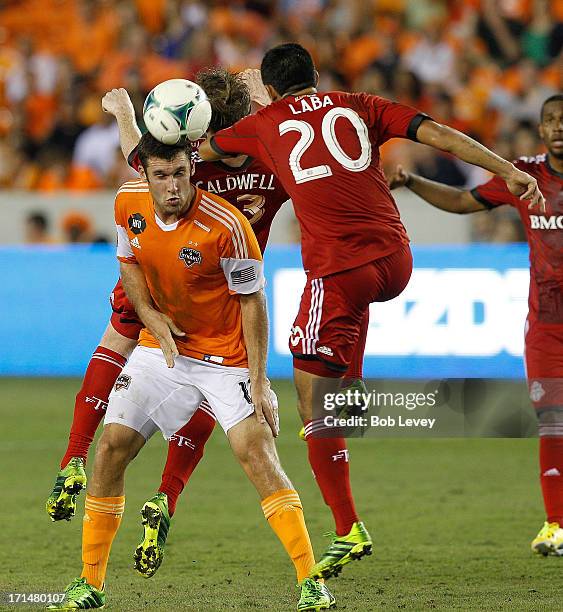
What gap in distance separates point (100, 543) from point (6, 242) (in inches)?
360

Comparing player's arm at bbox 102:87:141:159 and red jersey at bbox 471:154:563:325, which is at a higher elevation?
player's arm at bbox 102:87:141:159

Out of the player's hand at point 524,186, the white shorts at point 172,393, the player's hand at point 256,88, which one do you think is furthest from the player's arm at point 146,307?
the player's hand at point 524,186

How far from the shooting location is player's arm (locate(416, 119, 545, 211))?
5.68m

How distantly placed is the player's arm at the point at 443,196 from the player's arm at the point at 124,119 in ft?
4.73

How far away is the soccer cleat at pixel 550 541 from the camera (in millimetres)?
6863

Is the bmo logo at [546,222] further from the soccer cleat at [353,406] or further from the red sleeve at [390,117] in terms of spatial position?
the soccer cleat at [353,406]

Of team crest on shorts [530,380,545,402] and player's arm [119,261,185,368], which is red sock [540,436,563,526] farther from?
player's arm [119,261,185,368]

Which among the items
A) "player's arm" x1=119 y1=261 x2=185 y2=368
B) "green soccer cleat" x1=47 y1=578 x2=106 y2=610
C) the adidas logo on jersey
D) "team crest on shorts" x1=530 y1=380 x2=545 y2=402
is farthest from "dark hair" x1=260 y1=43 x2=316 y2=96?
"green soccer cleat" x1=47 y1=578 x2=106 y2=610

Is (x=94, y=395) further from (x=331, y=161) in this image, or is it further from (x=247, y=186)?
(x=331, y=161)

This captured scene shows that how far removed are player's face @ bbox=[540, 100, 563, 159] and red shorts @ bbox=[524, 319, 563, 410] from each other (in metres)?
0.94

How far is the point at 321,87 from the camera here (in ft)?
52.0

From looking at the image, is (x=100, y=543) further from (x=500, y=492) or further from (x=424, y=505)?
(x=500, y=492)

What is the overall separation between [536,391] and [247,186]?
188cm

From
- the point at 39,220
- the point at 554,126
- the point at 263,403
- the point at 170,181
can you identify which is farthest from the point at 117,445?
the point at 39,220
